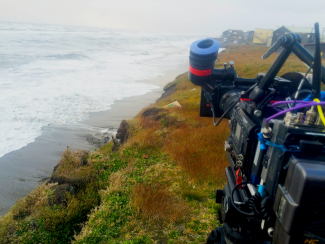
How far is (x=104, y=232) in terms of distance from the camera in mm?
3510

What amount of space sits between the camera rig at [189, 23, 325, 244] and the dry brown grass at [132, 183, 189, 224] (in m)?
1.75

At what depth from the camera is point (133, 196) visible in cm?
423

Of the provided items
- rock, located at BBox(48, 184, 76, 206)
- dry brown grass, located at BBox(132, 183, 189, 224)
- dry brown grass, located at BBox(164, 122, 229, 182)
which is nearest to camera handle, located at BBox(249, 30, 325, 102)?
dry brown grass, located at BBox(132, 183, 189, 224)

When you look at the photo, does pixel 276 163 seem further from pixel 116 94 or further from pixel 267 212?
pixel 116 94

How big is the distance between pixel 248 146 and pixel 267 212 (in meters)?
0.45

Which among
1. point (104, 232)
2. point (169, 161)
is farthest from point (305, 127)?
point (169, 161)

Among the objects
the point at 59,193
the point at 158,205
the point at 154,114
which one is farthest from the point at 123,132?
the point at 158,205

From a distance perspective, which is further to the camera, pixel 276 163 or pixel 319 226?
pixel 276 163

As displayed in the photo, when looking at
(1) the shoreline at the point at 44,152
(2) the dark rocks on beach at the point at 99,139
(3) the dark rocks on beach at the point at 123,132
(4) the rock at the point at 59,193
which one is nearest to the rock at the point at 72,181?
(4) the rock at the point at 59,193

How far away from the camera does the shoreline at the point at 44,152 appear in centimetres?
627

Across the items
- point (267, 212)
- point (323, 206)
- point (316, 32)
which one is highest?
point (316, 32)

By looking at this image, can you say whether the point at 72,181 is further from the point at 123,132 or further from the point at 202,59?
the point at 202,59

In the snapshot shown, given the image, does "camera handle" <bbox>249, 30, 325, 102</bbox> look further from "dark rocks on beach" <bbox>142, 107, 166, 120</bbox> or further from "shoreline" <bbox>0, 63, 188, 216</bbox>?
"dark rocks on beach" <bbox>142, 107, 166, 120</bbox>

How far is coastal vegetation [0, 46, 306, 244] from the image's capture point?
3.53m
